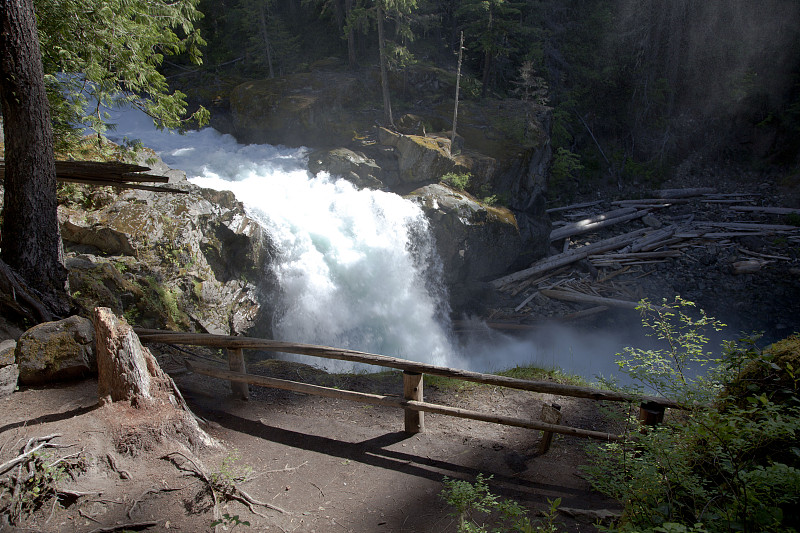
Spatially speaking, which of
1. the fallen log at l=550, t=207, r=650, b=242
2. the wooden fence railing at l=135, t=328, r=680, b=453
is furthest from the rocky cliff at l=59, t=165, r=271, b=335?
the fallen log at l=550, t=207, r=650, b=242

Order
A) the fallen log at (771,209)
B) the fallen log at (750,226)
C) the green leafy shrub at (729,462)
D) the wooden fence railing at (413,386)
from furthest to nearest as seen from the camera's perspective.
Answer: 1. the fallen log at (771,209)
2. the fallen log at (750,226)
3. the wooden fence railing at (413,386)
4. the green leafy shrub at (729,462)

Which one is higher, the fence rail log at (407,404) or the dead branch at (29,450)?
the dead branch at (29,450)

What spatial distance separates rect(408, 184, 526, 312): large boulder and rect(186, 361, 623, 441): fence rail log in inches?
413

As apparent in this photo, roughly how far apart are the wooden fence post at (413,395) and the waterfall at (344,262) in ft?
21.5

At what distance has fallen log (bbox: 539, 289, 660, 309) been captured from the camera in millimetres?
14952

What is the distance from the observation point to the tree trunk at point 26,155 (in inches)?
214

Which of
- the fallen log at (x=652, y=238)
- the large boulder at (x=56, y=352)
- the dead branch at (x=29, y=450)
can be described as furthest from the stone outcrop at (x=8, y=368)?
the fallen log at (x=652, y=238)

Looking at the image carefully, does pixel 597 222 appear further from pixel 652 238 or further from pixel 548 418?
pixel 548 418

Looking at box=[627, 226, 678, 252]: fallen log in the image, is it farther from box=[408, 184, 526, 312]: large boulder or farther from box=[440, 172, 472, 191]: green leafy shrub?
box=[440, 172, 472, 191]: green leafy shrub

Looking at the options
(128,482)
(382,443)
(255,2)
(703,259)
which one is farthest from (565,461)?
(255,2)

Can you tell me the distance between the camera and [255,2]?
68.1ft

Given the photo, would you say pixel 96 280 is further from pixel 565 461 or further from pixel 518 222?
pixel 518 222

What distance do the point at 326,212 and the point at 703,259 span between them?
1383 centimetres

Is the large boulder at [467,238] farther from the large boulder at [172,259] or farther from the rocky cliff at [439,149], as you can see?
the large boulder at [172,259]
